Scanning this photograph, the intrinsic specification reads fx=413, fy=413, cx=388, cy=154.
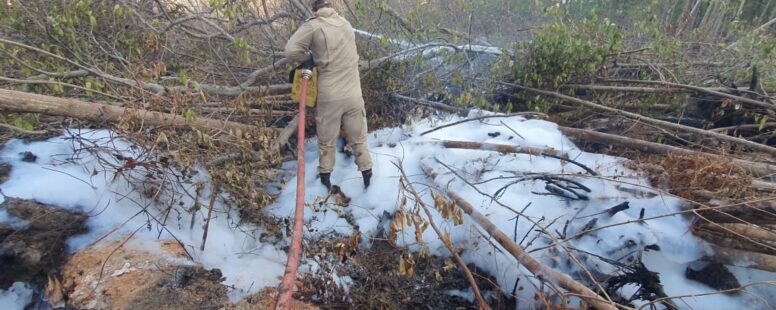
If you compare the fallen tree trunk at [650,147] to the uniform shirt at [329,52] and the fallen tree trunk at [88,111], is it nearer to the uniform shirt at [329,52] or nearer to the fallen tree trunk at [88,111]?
the uniform shirt at [329,52]

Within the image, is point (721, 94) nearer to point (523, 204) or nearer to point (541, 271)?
point (523, 204)

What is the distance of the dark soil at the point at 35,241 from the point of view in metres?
2.34

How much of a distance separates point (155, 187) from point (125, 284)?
0.90 meters

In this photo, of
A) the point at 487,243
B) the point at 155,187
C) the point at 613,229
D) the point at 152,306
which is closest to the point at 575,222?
the point at 613,229

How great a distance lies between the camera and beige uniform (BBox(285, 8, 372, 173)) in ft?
9.95

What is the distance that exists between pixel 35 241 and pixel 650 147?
14.4ft

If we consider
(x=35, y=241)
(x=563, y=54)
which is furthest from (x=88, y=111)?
(x=563, y=54)

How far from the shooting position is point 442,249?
117 inches

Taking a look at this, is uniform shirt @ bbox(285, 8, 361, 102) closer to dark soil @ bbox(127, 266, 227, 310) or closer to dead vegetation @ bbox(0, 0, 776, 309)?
dead vegetation @ bbox(0, 0, 776, 309)

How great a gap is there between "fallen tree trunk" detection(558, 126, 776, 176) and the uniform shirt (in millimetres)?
2040

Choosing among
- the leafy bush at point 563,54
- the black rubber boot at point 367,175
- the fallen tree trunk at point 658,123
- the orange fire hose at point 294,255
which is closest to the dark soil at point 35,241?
the orange fire hose at point 294,255

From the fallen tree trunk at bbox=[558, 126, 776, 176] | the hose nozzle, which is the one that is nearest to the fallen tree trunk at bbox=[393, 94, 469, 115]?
the fallen tree trunk at bbox=[558, 126, 776, 176]

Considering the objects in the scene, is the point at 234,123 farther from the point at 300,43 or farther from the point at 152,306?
the point at 152,306

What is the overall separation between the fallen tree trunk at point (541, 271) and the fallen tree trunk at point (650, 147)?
158 centimetres
